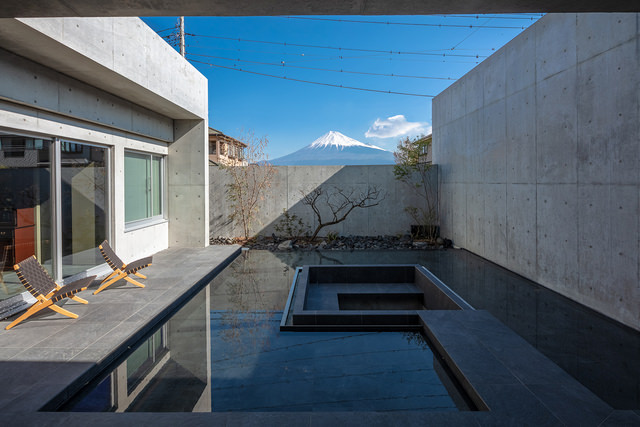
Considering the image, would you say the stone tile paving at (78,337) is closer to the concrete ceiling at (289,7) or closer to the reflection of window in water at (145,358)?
the reflection of window in water at (145,358)

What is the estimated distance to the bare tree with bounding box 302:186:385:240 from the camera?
470 inches

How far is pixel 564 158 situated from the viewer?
596 cm

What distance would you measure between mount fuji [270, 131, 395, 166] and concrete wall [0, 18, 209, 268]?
9117 cm

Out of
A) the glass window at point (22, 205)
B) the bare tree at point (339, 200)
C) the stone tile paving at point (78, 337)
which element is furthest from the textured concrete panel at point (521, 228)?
the glass window at point (22, 205)

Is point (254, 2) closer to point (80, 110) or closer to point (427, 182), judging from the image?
point (80, 110)

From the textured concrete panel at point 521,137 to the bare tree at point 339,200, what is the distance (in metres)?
4.70

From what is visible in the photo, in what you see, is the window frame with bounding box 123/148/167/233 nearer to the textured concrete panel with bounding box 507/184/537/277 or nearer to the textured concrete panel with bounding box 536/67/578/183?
the textured concrete panel with bounding box 507/184/537/277

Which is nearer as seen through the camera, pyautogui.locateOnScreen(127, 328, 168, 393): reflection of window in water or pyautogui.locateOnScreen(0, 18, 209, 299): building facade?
pyautogui.locateOnScreen(127, 328, 168, 393): reflection of window in water

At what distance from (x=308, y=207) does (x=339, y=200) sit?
960 millimetres

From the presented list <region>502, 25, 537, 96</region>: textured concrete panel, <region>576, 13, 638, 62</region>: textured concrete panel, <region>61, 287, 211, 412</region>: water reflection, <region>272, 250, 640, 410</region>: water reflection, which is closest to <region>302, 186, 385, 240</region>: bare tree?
<region>272, 250, 640, 410</region>: water reflection

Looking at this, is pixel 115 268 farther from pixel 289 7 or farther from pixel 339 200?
pixel 339 200

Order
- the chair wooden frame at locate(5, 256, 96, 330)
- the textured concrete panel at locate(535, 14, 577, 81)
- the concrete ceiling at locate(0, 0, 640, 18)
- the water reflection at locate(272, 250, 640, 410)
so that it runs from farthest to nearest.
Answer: the textured concrete panel at locate(535, 14, 577, 81)
the chair wooden frame at locate(5, 256, 96, 330)
the water reflection at locate(272, 250, 640, 410)
the concrete ceiling at locate(0, 0, 640, 18)

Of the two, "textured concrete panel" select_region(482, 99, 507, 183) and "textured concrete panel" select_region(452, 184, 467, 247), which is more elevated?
"textured concrete panel" select_region(482, 99, 507, 183)

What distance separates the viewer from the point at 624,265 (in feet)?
Result: 15.5
